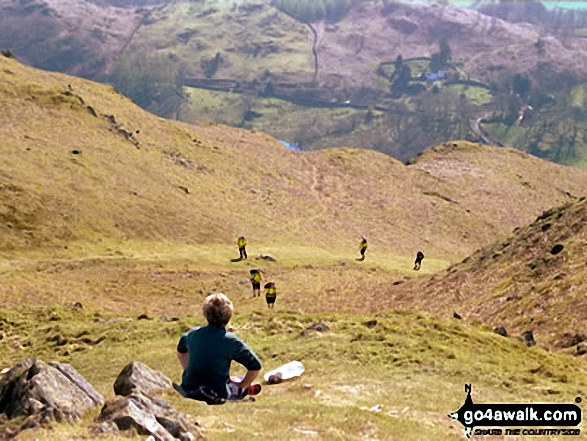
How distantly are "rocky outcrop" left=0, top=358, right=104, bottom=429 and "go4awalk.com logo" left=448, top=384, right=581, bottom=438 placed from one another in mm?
9491

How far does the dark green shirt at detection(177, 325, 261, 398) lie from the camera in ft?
46.1

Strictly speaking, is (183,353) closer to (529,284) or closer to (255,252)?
(529,284)

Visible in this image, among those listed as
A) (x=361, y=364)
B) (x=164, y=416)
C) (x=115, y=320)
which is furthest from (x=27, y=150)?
(x=164, y=416)

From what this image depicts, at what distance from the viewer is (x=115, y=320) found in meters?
35.5

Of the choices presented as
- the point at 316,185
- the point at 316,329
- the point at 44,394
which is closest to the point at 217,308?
the point at 44,394

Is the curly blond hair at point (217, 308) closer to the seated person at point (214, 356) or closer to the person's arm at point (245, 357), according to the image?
the seated person at point (214, 356)

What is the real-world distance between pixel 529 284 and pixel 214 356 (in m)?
29.5

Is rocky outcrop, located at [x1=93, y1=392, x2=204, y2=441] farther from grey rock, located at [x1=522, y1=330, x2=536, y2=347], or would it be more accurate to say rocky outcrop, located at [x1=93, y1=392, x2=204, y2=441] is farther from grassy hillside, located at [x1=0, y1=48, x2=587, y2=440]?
grey rock, located at [x1=522, y1=330, x2=536, y2=347]

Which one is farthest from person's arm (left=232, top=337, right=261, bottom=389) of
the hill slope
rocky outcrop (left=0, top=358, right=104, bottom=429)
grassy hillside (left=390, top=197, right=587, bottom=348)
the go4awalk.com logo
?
the hill slope

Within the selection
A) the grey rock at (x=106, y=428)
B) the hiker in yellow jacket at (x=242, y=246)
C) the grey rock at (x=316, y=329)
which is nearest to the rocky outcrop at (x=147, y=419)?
the grey rock at (x=106, y=428)

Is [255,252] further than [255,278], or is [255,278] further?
[255,252]

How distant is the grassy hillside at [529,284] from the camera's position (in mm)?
32812

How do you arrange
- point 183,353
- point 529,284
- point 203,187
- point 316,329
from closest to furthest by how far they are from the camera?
1. point 183,353
2. point 316,329
3. point 529,284
4. point 203,187

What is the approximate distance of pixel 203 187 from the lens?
309ft
